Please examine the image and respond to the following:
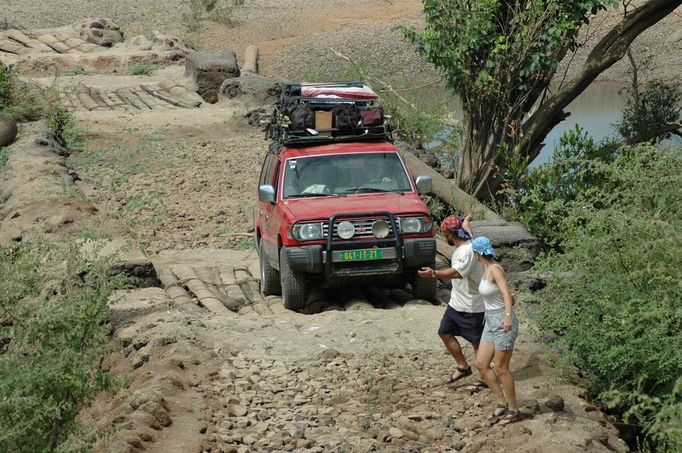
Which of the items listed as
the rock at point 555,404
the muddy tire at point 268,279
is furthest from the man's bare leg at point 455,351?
the muddy tire at point 268,279

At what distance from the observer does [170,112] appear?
30812 millimetres

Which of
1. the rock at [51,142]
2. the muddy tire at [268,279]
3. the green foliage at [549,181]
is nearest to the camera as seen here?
the muddy tire at [268,279]

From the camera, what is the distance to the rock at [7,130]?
24.6m

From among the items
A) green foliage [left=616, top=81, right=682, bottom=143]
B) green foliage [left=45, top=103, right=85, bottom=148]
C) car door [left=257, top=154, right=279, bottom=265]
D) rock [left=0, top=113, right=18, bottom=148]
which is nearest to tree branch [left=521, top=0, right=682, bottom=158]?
A: green foliage [left=616, top=81, right=682, bottom=143]

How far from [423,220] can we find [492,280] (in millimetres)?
4157

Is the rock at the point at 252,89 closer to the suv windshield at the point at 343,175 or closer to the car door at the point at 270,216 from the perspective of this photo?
the car door at the point at 270,216

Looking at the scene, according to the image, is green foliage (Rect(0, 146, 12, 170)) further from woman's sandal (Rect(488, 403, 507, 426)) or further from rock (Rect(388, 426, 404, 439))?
woman's sandal (Rect(488, 403, 507, 426))

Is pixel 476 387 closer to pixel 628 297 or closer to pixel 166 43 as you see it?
pixel 628 297

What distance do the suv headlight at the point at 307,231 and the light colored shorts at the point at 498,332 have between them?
4033mm

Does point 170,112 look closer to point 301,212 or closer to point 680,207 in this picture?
point 301,212

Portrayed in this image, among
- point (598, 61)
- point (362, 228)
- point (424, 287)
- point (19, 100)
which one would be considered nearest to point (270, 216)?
point (362, 228)

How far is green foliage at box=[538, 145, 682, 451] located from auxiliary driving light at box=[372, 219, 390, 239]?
7.16 ft

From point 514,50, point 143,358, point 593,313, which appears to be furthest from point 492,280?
point 514,50

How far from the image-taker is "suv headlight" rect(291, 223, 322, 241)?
1353 centimetres
